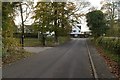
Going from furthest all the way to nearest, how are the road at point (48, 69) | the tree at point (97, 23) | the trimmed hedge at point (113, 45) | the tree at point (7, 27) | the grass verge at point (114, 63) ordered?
the tree at point (97, 23)
the trimmed hedge at point (113, 45)
the tree at point (7, 27)
the grass verge at point (114, 63)
the road at point (48, 69)

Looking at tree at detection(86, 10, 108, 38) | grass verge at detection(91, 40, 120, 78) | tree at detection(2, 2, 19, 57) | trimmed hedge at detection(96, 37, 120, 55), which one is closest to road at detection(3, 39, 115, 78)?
grass verge at detection(91, 40, 120, 78)

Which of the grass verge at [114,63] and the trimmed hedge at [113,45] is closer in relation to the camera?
the grass verge at [114,63]

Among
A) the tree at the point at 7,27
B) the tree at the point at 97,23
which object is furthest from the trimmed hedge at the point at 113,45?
the tree at the point at 97,23

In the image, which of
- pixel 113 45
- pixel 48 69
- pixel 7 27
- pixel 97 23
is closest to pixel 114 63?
pixel 48 69

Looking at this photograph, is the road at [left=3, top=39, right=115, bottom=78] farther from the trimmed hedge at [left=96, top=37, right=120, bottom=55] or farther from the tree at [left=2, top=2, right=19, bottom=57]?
the trimmed hedge at [left=96, top=37, right=120, bottom=55]

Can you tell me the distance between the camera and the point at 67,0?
6162cm

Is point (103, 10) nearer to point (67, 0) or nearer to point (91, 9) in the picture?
point (91, 9)

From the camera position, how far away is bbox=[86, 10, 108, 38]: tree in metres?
65.1

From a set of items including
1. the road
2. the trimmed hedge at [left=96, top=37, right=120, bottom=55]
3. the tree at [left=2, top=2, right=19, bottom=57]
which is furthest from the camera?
the trimmed hedge at [left=96, top=37, right=120, bottom=55]

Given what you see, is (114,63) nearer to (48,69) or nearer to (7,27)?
(48,69)

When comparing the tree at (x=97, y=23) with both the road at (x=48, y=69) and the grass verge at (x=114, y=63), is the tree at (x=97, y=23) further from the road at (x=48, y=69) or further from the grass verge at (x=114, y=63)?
the road at (x=48, y=69)

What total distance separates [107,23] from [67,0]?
10863mm

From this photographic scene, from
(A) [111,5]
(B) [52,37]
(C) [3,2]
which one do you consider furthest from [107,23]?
(C) [3,2]

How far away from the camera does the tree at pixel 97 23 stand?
6506 cm
